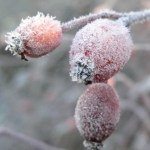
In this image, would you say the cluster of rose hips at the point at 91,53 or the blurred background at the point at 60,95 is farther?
the blurred background at the point at 60,95

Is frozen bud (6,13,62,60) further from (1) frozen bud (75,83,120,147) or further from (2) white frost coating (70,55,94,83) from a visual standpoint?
(1) frozen bud (75,83,120,147)

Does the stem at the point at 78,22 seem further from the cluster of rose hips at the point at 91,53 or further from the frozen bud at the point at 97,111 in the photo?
the frozen bud at the point at 97,111

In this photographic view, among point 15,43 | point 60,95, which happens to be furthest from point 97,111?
point 60,95

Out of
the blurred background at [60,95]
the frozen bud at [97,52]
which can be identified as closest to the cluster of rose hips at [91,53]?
the frozen bud at [97,52]

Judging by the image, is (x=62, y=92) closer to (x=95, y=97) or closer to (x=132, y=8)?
(x=132, y=8)

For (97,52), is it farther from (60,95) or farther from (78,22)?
(60,95)

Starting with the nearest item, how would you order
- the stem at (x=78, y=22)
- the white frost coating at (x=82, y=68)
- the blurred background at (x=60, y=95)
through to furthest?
1. the white frost coating at (x=82, y=68)
2. the stem at (x=78, y=22)
3. the blurred background at (x=60, y=95)
